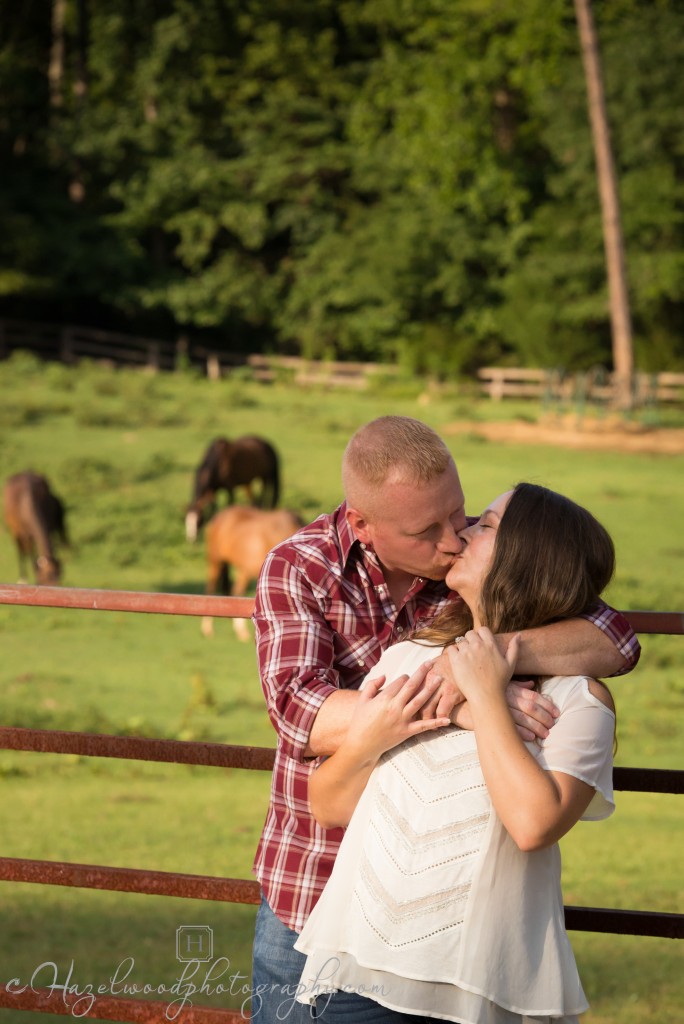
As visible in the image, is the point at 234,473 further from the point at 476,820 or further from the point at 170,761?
the point at 476,820

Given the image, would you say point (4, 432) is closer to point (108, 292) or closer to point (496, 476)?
point (496, 476)

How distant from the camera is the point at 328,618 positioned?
87.0 inches

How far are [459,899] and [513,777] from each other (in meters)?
0.21

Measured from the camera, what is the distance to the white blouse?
182 centimetres

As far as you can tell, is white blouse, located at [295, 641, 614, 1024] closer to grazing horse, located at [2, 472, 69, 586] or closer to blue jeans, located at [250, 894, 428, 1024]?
blue jeans, located at [250, 894, 428, 1024]

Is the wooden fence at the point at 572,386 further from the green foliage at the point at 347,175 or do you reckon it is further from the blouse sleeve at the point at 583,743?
the blouse sleeve at the point at 583,743

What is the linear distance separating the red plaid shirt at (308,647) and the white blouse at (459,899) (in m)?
0.21

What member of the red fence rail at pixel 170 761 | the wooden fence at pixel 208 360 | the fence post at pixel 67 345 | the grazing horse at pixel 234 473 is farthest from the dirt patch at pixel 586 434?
the red fence rail at pixel 170 761

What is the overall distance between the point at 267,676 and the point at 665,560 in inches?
497

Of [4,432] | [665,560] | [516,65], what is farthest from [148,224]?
[665,560]

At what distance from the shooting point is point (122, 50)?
4384 cm

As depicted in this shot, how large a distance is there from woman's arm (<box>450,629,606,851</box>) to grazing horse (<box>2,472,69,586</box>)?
11557 mm

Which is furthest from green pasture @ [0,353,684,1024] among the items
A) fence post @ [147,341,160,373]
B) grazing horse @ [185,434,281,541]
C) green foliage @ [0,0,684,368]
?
fence post @ [147,341,160,373]

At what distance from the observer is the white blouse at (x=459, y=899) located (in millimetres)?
1816
